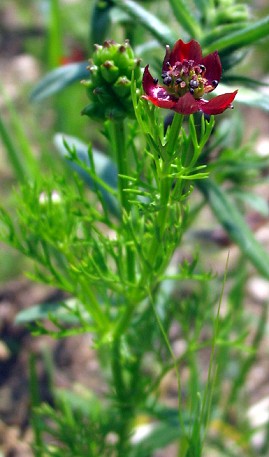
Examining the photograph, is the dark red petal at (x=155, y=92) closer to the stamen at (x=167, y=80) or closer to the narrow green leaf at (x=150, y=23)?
the stamen at (x=167, y=80)

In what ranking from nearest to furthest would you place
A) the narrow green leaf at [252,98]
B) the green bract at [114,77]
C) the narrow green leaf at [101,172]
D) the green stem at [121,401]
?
the green bract at [114,77] < the narrow green leaf at [252,98] < the green stem at [121,401] < the narrow green leaf at [101,172]

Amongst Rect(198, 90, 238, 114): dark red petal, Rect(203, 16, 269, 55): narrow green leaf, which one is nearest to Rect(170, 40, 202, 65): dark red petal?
Rect(198, 90, 238, 114): dark red petal

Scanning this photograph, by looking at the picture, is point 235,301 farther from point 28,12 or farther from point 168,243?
point 28,12

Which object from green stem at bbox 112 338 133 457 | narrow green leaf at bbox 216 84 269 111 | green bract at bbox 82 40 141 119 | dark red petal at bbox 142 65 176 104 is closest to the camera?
dark red petal at bbox 142 65 176 104

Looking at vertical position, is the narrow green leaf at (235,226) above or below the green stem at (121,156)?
above

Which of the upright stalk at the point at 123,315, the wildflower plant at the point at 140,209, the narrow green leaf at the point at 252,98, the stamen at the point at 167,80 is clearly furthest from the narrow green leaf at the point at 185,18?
the stamen at the point at 167,80

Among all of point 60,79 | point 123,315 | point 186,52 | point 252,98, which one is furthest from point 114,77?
point 60,79

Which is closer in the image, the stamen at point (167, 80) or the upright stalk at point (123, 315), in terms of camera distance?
the stamen at point (167, 80)

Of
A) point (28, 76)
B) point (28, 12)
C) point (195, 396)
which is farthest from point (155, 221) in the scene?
point (28, 12)

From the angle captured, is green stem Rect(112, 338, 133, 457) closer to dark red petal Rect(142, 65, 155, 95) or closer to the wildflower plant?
the wildflower plant
